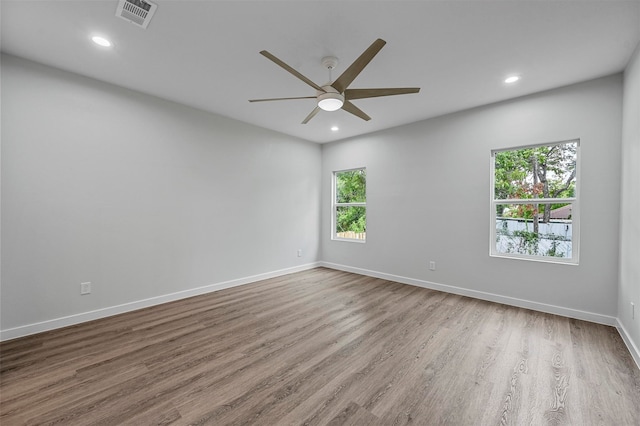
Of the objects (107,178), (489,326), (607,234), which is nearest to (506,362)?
(489,326)

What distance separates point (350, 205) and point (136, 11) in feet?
13.7

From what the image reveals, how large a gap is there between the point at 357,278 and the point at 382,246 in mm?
739

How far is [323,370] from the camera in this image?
2.02 metres

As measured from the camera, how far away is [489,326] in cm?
281

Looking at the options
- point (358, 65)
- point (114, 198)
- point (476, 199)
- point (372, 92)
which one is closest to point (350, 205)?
point (476, 199)

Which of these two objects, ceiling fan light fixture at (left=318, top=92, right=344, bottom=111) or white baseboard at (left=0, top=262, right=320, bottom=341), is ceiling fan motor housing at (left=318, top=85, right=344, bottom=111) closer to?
ceiling fan light fixture at (left=318, top=92, right=344, bottom=111)

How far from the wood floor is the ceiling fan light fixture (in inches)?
86.5

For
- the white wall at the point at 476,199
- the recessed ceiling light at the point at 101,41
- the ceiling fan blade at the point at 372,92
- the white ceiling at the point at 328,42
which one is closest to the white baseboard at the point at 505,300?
the white wall at the point at 476,199

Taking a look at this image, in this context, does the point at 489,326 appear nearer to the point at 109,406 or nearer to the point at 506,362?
the point at 506,362

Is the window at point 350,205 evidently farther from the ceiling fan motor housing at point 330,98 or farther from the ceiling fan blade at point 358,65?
the ceiling fan blade at point 358,65

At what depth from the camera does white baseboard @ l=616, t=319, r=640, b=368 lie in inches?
83.4

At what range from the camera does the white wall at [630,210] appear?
2.22 meters

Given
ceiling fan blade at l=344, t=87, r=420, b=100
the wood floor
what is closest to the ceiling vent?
ceiling fan blade at l=344, t=87, r=420, b=100

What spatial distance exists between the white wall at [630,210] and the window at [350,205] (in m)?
3.27
